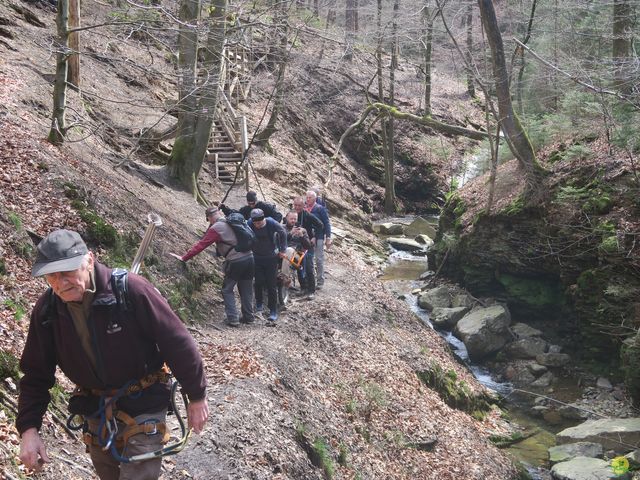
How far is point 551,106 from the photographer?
76.5 feet

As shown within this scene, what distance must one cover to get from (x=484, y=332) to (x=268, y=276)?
8098 mm

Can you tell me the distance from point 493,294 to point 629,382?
6306 millimetres

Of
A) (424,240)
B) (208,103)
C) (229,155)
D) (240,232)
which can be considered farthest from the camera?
(424,240)

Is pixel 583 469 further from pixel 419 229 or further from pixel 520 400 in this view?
pixel 419 229

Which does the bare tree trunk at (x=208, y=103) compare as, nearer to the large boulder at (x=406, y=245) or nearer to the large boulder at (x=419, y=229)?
the large boulder at (x=406, y=245)

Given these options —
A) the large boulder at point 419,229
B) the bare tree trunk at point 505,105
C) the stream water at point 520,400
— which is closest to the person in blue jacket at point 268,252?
the stream water at point 520,400

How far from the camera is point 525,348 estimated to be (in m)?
17.3

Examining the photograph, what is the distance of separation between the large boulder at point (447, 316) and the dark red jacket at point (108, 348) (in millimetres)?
16092

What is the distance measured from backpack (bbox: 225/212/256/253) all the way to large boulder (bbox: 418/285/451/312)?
1066cm

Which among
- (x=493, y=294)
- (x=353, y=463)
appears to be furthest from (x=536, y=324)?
(x=353, y=463)

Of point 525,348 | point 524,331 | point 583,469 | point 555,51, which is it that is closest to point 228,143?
point 555,51

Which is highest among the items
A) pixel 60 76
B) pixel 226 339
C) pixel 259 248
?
pixel 60 76

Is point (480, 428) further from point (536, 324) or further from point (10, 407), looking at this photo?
point (10, 407)

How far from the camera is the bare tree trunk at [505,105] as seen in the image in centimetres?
1919
